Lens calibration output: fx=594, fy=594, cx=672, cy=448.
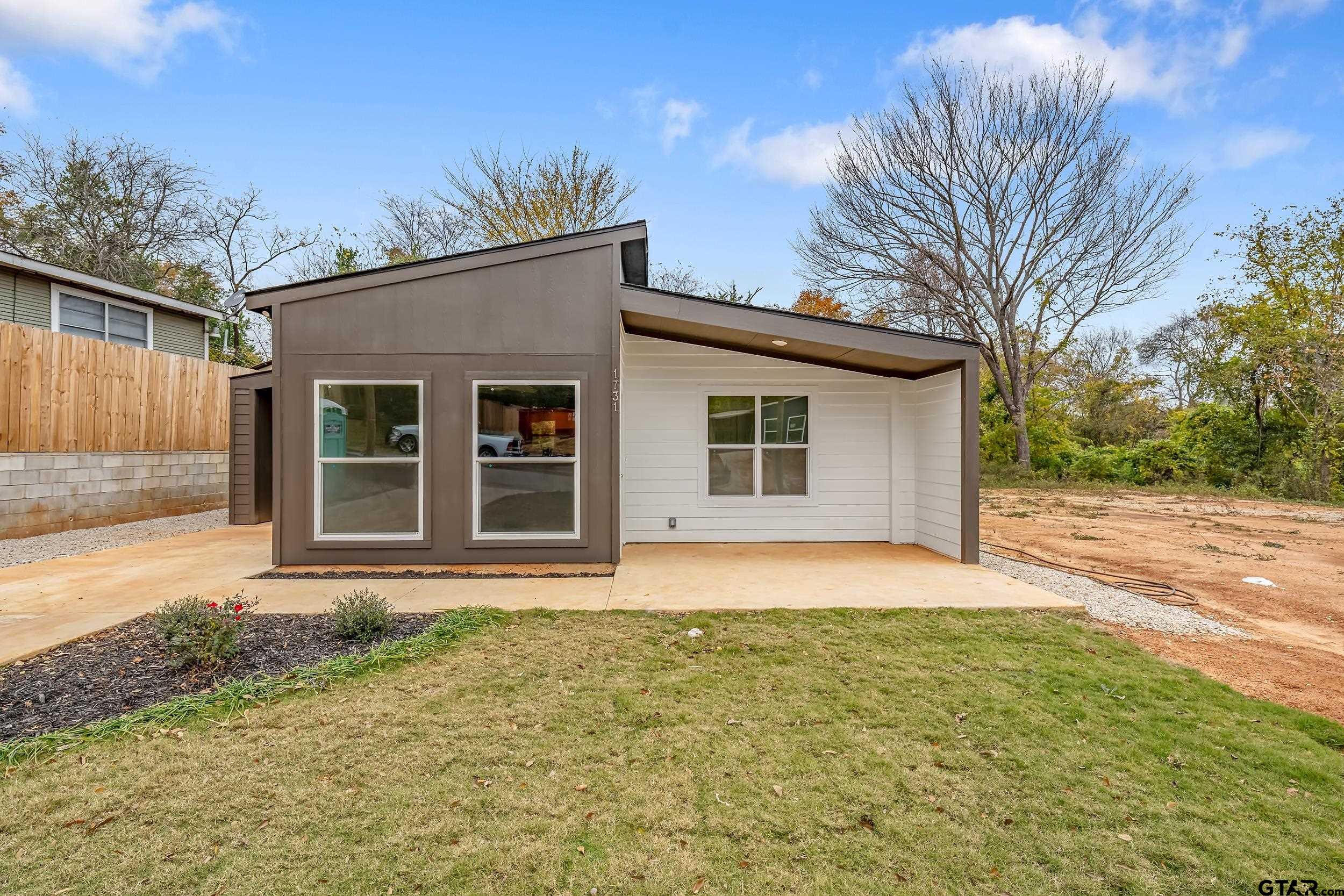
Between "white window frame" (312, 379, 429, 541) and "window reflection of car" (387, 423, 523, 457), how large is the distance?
5cm

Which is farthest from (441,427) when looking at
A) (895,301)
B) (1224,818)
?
(895,301)

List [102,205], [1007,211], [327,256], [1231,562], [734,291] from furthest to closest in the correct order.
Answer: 1. [734,291]
2. [327,256]
3. [102,205]
4. [1007,211]
5. [1231,562]

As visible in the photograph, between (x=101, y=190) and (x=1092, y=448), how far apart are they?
1142 inches

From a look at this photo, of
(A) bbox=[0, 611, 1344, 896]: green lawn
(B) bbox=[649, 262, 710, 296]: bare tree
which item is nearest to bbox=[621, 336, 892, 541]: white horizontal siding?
(A) bbox=[0, 611, 1344, 896]: green lawn

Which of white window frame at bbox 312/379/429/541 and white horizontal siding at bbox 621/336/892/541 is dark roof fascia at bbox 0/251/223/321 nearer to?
white window frame at bbox 312/379/429/541

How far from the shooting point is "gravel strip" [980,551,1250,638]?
432 centimetres

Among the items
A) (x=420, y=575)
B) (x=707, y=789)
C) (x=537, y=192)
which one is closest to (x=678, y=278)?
(x=537, y=192)

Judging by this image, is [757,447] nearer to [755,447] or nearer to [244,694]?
[755,447]

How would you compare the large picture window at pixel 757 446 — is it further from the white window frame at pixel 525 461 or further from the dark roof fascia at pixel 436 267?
the dark roof fascia at pixel 436 267

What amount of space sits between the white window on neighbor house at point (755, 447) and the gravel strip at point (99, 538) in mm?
6994

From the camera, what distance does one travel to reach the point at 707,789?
7.50ft

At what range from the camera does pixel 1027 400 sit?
18.2m

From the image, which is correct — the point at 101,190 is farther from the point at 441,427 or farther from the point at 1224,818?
the point at 1224,818

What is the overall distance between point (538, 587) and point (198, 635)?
7.71 ft
